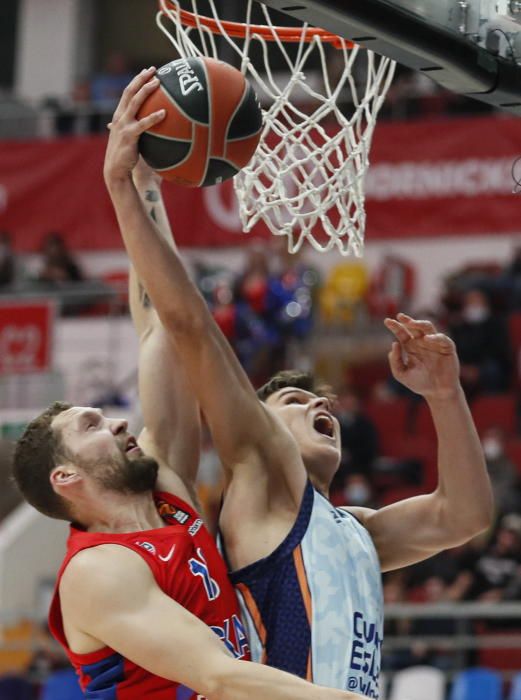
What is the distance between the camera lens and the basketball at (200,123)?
12.3 ft

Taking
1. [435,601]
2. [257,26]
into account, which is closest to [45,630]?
[435,601]

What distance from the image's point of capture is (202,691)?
346 cm

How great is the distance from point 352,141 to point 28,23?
1454 cm

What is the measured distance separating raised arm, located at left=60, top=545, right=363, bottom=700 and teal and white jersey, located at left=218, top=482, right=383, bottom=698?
0.35 metres

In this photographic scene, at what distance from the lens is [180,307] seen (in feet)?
12.5

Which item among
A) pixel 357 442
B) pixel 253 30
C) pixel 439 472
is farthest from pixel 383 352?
pixel 439 472

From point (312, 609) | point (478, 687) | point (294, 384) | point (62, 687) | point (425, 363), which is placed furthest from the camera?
point (62, 687)

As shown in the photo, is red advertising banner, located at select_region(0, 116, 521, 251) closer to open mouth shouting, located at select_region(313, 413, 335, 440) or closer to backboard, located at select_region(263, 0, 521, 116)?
open mouth shouting, located at select_region(313, 413, 335, 440)

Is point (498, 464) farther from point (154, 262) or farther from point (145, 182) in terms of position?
point (154, 262)

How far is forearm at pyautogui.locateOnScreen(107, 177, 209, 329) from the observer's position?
12.4ft

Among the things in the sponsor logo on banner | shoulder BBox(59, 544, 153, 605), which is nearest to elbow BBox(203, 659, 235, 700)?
shoulder BBox(59, 544, 153, 605)

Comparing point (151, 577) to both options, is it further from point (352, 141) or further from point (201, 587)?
point (352, 141)

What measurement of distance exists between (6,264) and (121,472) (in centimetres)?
1155

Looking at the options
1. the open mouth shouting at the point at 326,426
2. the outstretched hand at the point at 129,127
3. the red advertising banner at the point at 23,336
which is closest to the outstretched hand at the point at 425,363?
the open mouth shouting at the point at 326,426
